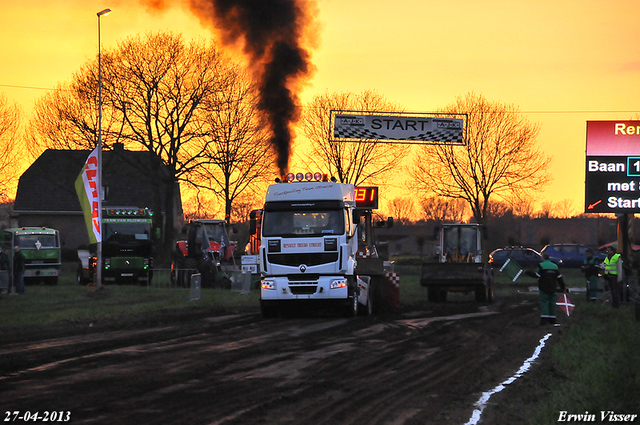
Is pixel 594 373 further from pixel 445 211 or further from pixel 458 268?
pixel 445 211

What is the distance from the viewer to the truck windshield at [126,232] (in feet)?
113

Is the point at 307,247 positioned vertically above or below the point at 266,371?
above

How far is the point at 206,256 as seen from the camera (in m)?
33.8

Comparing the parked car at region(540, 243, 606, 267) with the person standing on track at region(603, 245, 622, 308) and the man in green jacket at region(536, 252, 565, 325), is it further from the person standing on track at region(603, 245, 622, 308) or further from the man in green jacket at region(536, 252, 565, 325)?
the man in green jacket at region(536, 252, 565, 325)

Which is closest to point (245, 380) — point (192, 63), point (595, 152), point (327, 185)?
point (327, 185)

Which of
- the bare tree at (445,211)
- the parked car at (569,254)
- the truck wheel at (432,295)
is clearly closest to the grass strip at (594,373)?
the truck wheel at (432,295)

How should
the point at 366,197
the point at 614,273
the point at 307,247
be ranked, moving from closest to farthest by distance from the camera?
1. the point at 307,247
2. the point at 366,197
3. the point at 614,273

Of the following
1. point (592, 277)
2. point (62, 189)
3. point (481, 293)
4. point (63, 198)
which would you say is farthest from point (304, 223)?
point (63, 198)

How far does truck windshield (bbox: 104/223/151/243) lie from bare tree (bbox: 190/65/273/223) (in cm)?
926

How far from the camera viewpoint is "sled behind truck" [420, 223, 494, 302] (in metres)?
27.4

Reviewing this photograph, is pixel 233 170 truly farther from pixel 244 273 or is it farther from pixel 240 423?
pixel 240 423

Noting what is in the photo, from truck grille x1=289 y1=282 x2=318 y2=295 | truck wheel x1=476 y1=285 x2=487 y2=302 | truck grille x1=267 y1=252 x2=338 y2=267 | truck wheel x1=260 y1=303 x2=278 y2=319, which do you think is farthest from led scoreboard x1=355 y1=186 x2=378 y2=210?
truck wheel x1=476 y1=285 x2=487 y2=302

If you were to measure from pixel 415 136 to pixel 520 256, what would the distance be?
22.8 m

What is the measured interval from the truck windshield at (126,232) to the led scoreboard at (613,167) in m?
18.3
